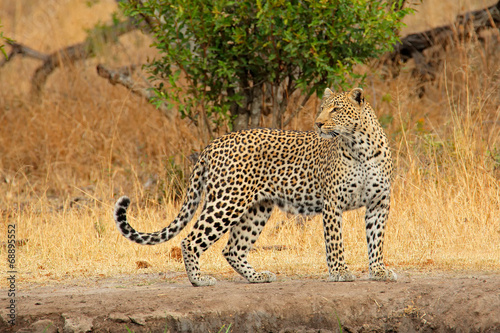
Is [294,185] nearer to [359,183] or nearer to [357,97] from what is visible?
[359,183]

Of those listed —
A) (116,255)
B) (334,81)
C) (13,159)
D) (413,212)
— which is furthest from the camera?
(13,159)

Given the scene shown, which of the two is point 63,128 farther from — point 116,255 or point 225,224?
point 225,224

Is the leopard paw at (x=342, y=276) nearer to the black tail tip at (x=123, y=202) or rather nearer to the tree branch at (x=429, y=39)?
the black tail tip at (x=123, y=202)

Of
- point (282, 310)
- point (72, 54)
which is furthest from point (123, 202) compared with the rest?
point (72, 54)

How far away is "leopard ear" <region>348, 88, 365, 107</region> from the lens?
5.66 meters

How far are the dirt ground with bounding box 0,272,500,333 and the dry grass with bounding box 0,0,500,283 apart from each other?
126 centimetres

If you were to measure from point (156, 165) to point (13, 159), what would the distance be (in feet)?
8.63

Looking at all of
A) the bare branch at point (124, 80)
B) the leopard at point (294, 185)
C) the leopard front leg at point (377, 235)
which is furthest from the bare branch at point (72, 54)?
the leopard front leg at point (377, 235)

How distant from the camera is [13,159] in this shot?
11969 mm

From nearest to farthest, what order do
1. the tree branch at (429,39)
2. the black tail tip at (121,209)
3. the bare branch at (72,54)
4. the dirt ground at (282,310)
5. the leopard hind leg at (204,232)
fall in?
the dirt ground at (282,310), the black tail tip at (121,209), the leopard hind leg at (204,232), the tree branch at (429,39), the bare branch at (72,54)

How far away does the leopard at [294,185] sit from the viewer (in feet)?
18.5

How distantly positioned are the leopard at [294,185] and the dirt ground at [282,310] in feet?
1.74

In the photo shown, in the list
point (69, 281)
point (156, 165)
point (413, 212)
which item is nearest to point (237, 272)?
point (69, 281)

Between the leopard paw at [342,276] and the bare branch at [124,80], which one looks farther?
the bare branch at [124,80]
